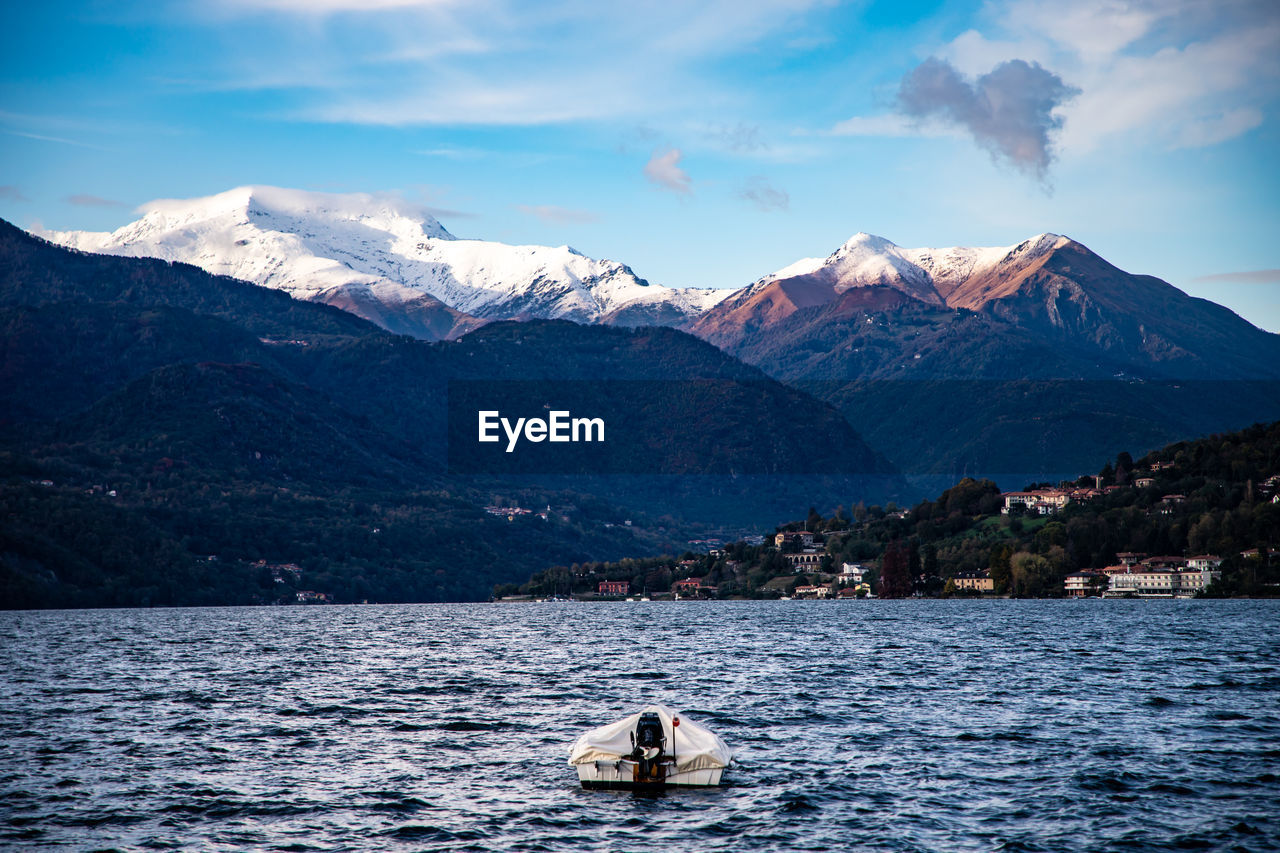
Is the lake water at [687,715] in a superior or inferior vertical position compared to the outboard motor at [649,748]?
inferior

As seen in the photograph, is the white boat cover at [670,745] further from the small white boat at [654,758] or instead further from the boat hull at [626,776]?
the boat hull at [626,776]

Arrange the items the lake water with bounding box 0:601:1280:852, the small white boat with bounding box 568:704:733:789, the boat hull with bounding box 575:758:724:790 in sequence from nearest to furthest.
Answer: the lake water with bounding box 0:601:1280:852
the small white boat with bounding box 568:704:733:789
the boat hull with bounding box 575:758:724:790

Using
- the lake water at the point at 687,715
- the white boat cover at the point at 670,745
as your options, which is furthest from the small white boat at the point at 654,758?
the lake water at the point at 687,715

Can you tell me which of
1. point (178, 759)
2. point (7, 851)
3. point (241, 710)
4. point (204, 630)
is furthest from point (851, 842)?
Answer: point (204, 630)

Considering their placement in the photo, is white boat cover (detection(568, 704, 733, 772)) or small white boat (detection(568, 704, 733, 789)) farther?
white boat cover (detection(568, 704, 733, 772))

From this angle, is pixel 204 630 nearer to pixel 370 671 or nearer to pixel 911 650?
pixel 370 671

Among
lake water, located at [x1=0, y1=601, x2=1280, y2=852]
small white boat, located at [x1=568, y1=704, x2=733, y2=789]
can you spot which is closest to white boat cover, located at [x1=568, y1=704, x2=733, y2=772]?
small white boat, located at [x1=568, y1=704, x2=733, y2=789]

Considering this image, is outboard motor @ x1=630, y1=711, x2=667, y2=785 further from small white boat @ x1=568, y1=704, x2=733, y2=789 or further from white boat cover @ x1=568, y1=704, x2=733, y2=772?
white boat cover @ x1=568, y1=704, x2=733, y2=772
